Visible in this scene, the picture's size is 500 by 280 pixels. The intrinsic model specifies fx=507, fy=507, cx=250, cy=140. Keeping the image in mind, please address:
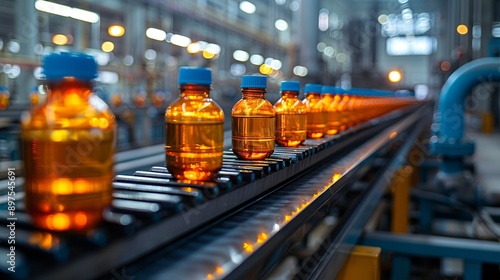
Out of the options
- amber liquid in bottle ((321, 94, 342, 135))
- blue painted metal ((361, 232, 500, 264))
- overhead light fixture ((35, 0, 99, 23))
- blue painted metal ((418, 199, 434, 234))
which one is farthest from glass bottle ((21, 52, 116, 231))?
overhead light fixture ((35, 0, 99, 23))

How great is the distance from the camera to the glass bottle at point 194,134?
1018 millimetres

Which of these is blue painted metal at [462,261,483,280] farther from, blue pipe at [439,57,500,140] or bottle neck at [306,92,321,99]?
blue pipe at [439,57,500,140]

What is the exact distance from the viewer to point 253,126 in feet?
4.23

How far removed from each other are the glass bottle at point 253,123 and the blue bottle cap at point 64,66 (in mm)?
622

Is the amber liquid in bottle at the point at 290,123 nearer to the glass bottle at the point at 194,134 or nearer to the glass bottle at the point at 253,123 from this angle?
the glass bottle at the point at 253,123

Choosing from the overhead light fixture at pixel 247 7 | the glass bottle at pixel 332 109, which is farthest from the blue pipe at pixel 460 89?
the overhead light fixture at pixel 247 7

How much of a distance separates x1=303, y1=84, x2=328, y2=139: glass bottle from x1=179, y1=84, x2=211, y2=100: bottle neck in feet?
2.27

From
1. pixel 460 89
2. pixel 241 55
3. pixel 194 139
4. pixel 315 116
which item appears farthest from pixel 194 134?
pixel 241 55

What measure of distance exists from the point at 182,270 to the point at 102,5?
9890mm

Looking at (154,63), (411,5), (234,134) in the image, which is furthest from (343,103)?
(411,5)

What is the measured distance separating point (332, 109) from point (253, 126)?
85 cm

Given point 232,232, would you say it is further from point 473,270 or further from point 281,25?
point 281,25

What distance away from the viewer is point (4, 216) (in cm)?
70

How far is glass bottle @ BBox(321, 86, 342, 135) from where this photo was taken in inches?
80.1
